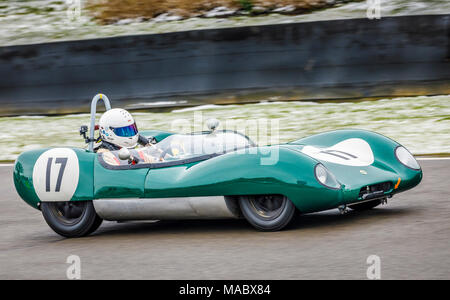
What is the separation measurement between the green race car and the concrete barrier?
495 centimetres

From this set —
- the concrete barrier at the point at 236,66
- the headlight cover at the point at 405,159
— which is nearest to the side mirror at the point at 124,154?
the headlight cover at the point at 405,159

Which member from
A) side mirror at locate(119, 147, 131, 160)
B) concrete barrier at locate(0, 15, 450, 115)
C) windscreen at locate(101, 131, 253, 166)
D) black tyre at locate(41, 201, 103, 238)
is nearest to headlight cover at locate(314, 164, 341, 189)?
windscreen at locate(101, 131, 253, 166)

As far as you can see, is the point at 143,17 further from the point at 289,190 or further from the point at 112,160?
the point at 289,190

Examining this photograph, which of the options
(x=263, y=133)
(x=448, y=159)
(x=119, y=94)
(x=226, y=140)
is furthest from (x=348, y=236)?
(x=119, y=94)

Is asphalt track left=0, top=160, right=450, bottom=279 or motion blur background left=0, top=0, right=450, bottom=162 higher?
motion blur background left=0, top=0, right=450, bottom=162

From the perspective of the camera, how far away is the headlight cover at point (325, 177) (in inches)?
217

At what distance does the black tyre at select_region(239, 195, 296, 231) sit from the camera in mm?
5598

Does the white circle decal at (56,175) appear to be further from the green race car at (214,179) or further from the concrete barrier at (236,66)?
the concrete barrier at (236,66)

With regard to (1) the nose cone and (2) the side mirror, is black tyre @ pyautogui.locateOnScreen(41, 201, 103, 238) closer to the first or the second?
(1) the nose cone

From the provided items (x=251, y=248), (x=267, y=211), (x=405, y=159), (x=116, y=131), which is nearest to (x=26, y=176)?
(x=116, y=131)

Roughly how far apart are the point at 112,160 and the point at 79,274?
152 cm

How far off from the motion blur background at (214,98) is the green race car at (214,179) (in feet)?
12.1

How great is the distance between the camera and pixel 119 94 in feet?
41.1

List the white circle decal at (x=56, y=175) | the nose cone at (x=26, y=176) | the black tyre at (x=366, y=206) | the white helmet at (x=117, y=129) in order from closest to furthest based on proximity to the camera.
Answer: the white circle decal at (x=56, y=175)
the nose cone at (x=26, y=176)
the black tyre at (x=366, y=206)
the white helmet at (x=117, y=129)
